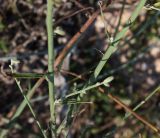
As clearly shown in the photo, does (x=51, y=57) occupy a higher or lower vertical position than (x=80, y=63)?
higher

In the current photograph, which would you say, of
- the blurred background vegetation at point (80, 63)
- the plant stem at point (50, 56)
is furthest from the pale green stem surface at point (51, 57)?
the blurred background vegetation at point (80, 63)

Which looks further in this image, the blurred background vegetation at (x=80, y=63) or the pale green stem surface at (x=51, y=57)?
the blurred background vegetation at (x=80, y=63)

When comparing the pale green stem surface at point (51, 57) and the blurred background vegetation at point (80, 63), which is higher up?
the pale green stem surface at point (51, 57)

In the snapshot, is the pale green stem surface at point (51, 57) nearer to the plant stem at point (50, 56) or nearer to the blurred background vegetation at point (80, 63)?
the plant stem at point (50, 56)

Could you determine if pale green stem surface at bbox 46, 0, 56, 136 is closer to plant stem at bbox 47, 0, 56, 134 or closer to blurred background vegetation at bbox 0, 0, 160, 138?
plant stem at bbox 47, 0, 56, 134

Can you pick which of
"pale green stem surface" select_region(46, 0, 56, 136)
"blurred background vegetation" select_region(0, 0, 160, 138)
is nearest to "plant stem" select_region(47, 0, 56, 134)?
"pale green stem surface" select_region(46, 0, 56, 136)

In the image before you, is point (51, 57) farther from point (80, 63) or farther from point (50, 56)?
point (80, 63)

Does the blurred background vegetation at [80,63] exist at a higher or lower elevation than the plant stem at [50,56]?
lower

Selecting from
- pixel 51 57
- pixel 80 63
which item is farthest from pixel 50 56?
pixel 80 63
